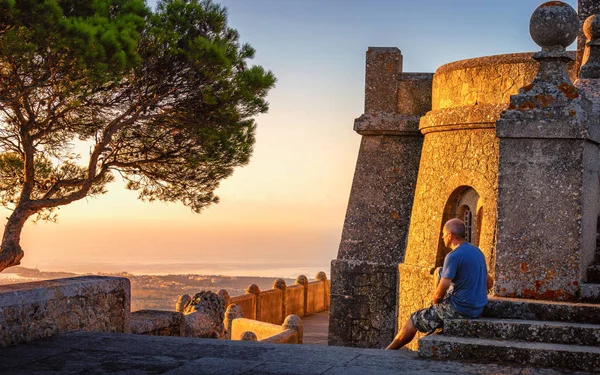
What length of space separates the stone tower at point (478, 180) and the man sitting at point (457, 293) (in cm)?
29

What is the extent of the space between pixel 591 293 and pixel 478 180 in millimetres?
6227

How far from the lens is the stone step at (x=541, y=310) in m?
5.65

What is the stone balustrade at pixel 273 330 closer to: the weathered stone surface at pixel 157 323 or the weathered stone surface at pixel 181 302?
the weathered stone surface at pixel 181 302

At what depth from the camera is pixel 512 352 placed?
5281 mm

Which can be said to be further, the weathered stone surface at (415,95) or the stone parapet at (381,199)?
the weathered stone surface at (415,95)

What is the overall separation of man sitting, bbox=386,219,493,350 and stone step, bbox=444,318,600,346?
0.12 metres

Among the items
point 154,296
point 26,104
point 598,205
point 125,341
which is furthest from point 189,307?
point 154,296

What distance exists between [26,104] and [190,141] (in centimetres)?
286

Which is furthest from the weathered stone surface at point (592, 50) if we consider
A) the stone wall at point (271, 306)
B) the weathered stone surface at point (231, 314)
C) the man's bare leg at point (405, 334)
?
the stone wall at point (271, 306)

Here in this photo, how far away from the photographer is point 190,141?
1439cm

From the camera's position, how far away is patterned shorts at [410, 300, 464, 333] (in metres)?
5.87

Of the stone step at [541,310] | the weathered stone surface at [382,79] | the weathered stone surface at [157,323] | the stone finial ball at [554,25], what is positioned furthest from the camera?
the weathered stone surface at [382,79]

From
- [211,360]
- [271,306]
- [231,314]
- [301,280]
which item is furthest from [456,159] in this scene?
[301,280]

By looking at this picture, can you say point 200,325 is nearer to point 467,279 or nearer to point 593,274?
point 467,279
